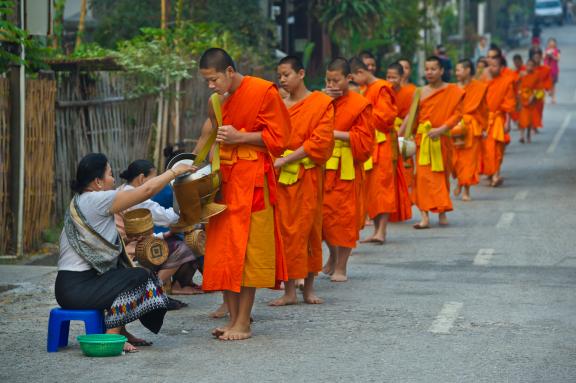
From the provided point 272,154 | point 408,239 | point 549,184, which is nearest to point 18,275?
point 272,154

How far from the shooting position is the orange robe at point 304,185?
399 inches

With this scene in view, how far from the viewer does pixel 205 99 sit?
18.8 m

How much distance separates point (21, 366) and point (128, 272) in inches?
33.2

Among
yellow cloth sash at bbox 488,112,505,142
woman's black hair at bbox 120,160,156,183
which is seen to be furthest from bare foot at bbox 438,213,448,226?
woman's black hair at bbox 120,160,156,183

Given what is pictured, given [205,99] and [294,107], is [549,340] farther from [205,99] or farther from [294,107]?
[205,99]

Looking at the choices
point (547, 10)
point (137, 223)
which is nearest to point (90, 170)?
point (137, 223)

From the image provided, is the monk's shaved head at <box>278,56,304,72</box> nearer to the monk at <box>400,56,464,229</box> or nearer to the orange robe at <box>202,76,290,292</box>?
the orange robe at <box>202,76,290,292</box>

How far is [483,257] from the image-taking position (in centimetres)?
1298

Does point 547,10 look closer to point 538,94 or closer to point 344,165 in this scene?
point 538,94

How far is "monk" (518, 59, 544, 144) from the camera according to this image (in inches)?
1172

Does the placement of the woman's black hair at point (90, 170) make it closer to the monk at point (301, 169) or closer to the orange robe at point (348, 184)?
the monk at point (301, 169)

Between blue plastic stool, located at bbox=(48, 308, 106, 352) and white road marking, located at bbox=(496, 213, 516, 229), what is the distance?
787 centimetres

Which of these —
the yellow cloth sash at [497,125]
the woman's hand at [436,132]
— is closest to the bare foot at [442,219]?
the woman's hand at [436,132]

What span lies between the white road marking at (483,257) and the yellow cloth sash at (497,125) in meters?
7.71
